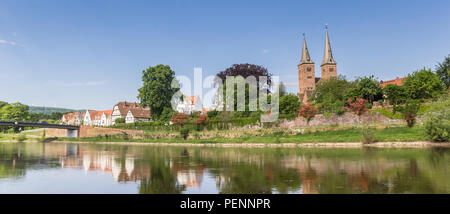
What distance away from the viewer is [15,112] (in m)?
91.0

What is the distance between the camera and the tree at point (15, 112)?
90062 mm

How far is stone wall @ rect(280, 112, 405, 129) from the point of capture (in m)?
36.6

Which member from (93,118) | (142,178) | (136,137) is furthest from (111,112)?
(142,178)

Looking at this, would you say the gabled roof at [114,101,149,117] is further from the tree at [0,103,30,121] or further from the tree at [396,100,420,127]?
the tree at [396,100,420,127]

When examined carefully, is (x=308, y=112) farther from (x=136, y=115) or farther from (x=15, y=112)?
(x=15, y=112)

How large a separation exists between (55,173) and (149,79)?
45094 mm

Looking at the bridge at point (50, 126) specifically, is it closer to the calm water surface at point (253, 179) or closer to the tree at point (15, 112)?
the tree at point (15, 112)

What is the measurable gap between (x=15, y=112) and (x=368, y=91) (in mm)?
Result: 91594

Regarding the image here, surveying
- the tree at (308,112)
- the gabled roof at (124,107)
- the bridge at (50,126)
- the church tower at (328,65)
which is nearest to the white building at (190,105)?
the gabled roof at (124,107)

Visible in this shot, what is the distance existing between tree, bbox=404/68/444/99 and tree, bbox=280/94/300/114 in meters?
13.8

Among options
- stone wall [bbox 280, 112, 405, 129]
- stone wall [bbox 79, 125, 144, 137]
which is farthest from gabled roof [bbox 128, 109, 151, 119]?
stone wall [bbox 280, 112, 405, 129]

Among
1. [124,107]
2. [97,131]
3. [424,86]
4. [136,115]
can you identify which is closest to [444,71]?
[424,86]

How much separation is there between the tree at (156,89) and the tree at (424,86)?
39831 millimetres
